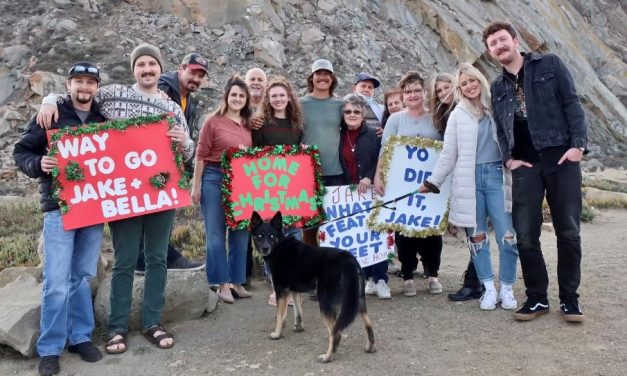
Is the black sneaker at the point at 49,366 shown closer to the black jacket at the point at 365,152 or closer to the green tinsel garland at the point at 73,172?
the green tinsel garland at the point at 73,172

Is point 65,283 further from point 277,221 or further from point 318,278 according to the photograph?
point 318,278

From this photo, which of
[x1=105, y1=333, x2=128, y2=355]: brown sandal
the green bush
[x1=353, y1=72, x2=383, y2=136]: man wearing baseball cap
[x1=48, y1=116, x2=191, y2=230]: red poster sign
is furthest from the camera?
the green bush

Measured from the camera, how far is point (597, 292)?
645 centimetres

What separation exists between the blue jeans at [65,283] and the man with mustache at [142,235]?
235 mm

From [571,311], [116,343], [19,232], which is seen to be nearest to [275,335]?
[116,343]

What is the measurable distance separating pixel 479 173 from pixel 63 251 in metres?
4.33

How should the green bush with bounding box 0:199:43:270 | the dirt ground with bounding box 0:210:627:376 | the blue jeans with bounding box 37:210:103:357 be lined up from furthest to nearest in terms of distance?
the green bush with bounding box 0:199:43:270, the blue jeans with bounding box 37:210:103:357, the dirt ground with bounding box 0:210:627:376

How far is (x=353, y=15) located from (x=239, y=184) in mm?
20284

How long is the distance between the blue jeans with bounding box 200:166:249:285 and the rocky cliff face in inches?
474

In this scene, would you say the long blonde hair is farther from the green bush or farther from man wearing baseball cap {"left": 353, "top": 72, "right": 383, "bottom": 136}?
the green bush

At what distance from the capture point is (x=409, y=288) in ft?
21.7

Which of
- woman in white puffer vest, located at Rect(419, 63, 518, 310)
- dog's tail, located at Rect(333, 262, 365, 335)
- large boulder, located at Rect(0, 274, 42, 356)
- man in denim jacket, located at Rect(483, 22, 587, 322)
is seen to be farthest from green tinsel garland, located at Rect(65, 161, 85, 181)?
man in denim jacket, located at Rect(483, 22, 587, 322)

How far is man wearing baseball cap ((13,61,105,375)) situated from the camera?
4.66 meters

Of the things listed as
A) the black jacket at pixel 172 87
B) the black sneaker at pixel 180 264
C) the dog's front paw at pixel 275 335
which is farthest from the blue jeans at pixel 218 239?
the dog's front paw at pixel 275 335
